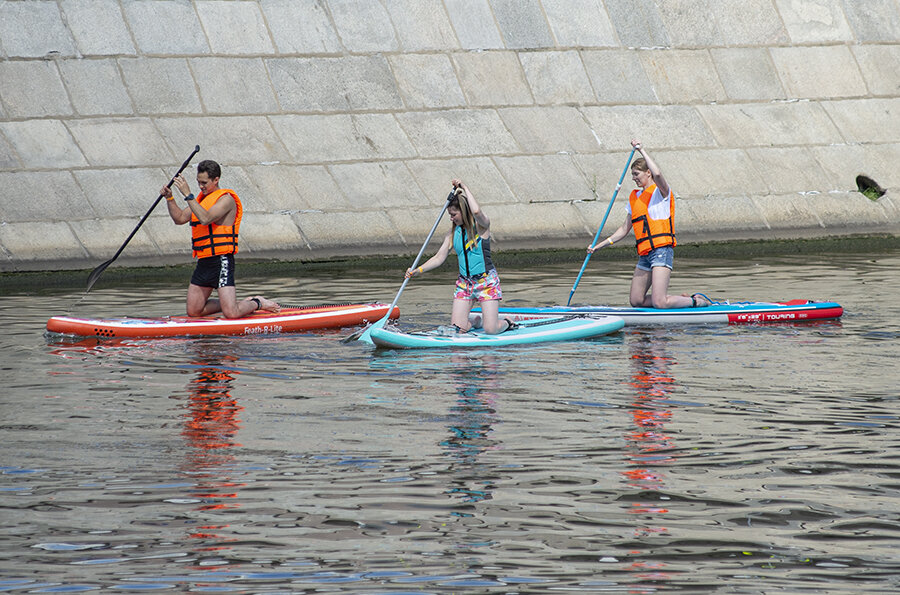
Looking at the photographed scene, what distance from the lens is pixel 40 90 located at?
19609mm

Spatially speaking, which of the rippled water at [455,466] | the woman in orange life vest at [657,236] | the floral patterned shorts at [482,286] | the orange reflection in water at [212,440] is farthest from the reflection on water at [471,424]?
the woman in orange life vest at [657,236]

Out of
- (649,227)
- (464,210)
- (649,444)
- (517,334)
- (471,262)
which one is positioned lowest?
(649,444)

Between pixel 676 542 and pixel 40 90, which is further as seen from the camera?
pixel 40 90

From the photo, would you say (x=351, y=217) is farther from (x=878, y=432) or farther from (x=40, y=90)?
(x=878, y=432)

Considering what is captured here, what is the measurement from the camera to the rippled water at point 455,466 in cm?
518

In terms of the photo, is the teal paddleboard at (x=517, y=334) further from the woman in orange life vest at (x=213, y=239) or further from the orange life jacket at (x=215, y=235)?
the orange life jacket at (x=215, y=235)

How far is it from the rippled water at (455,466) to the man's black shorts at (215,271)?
0.89 metres

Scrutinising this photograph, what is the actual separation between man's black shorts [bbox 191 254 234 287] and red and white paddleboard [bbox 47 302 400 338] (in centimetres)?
35

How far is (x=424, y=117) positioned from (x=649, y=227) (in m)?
8.87

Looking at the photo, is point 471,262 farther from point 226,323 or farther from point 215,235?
point 215,235

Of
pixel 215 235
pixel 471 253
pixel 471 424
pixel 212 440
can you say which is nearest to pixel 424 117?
pixel 215 235

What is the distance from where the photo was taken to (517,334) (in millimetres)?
11539

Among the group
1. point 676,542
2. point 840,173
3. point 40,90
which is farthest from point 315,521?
point 840,173

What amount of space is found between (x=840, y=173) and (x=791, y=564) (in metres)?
18.2
